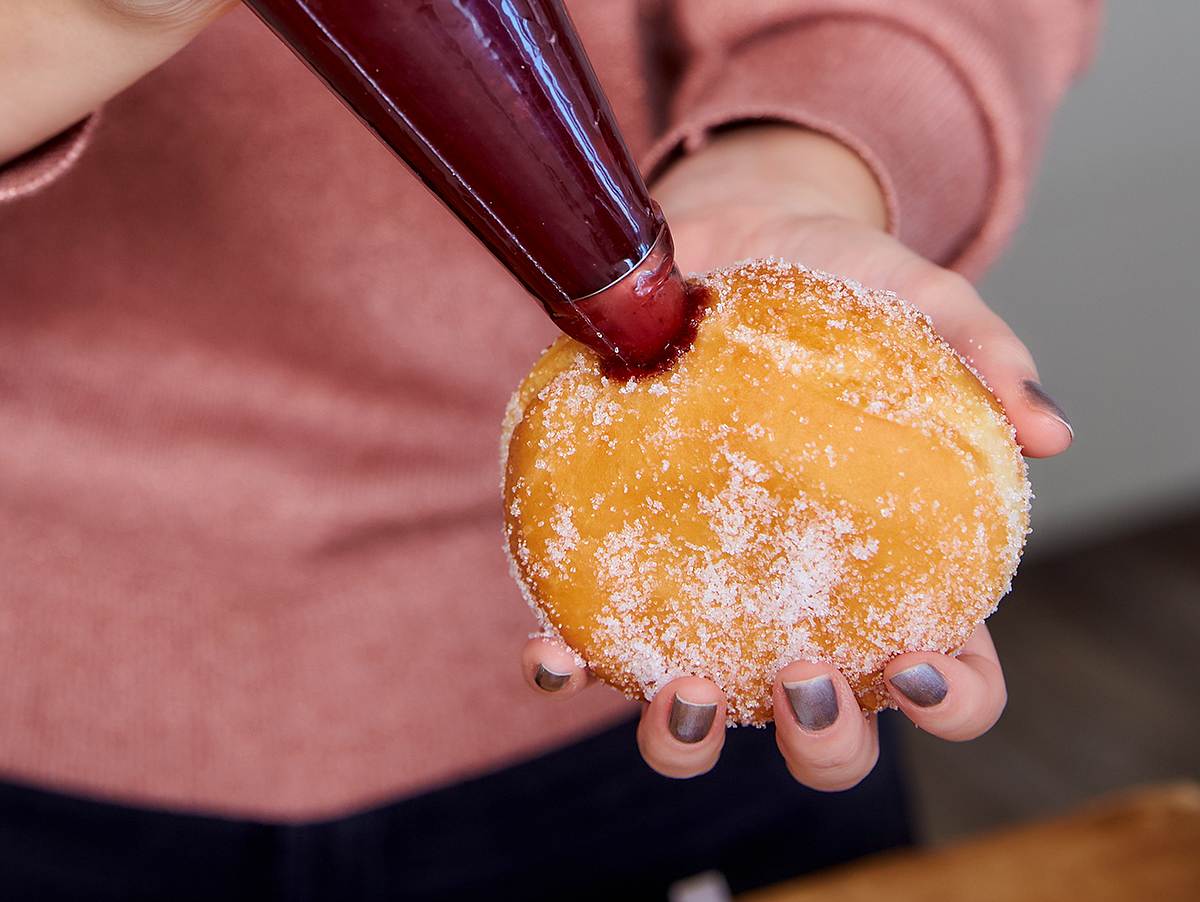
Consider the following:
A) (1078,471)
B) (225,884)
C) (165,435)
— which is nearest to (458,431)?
(165,435)

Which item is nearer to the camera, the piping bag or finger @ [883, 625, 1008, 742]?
the piping bag

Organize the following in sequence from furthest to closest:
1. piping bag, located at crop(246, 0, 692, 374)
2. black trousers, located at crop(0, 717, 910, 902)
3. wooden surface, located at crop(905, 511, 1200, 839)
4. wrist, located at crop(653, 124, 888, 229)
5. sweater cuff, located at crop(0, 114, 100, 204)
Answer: wooden surface, located at crop(905, 511, 1200, 839) → black trousers, located at crop(0, 717, 910, 902) → wrist, located at crop(653, 124, 888, 229) → sweater cuff, located at crop(0, 114, 100, 204) → piping bag, located at crop(246, 0, 692, 374)

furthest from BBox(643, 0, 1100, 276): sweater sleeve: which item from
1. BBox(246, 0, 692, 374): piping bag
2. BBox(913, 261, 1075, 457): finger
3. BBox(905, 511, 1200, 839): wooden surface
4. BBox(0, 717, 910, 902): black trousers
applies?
BBox(905, 511, 1200, 839): wooden surface

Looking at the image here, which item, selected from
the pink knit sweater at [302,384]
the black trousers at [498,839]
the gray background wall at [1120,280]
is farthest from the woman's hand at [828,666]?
the gray background wall at [1120,280]

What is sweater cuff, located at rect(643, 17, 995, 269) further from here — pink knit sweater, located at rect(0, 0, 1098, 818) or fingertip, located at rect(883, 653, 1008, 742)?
fingertip, located at rect(883, 653, 1008, 742)

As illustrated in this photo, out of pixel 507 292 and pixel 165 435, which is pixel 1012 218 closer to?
pixel 507 292

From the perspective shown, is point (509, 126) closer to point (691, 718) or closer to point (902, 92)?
point (691, 718)

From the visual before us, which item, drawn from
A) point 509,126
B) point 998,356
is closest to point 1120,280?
point 998,356
